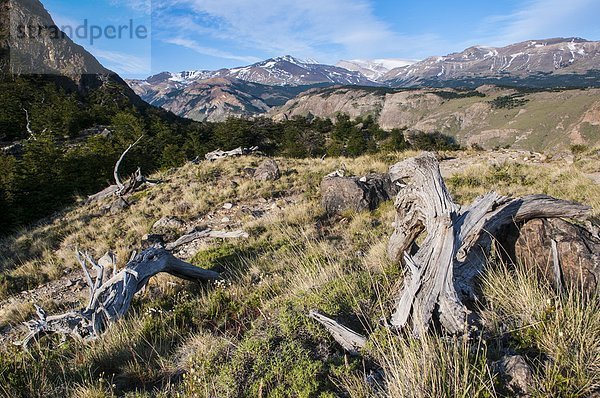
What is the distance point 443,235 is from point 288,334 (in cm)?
197

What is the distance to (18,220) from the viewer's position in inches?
610

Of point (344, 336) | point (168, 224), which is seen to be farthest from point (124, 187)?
point (344, 336)

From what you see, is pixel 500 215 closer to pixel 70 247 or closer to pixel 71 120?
pixel 70 247

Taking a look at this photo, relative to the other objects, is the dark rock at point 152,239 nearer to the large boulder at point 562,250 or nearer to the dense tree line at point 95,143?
the large boulder at point 562,250

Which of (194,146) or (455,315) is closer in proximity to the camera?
(455,315)

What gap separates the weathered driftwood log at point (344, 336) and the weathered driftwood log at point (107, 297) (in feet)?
11.0

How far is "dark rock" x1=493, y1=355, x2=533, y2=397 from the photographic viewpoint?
7.00ft

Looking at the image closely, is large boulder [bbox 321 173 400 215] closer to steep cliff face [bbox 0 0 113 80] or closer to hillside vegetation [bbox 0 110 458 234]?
hillside vegetation [bbox 0 110 458 234]

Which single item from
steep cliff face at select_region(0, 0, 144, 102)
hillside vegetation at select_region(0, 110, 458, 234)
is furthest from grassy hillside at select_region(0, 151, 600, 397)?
steep cliff face at select_region(0, 0, 144, 102)

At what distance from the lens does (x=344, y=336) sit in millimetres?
3020

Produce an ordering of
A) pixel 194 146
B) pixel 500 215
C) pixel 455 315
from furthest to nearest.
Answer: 1. pixel 194 146
2. pixel 500 215
3. pixel 455 315

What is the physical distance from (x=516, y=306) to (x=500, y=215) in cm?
122

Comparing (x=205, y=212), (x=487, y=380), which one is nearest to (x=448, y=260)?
(x=487, y=380)

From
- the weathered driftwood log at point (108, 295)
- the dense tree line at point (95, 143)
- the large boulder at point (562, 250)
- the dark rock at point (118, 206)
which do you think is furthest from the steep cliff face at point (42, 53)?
the large boulder at point (562, 250)
